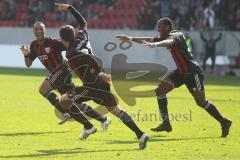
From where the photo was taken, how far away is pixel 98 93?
39.6ft

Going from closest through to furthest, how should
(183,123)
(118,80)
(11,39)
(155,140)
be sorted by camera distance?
(155,140) → (183,123) → (118,80) → (11,39)

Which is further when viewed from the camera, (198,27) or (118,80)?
(198,27)

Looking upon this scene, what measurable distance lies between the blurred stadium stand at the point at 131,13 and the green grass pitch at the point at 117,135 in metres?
13.6

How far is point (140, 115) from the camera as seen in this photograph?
676 inches

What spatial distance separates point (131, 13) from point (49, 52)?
2391 centimetres

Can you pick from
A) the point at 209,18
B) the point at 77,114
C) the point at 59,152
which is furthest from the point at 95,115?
the point at 209,18

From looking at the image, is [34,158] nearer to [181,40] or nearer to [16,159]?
[16,159]

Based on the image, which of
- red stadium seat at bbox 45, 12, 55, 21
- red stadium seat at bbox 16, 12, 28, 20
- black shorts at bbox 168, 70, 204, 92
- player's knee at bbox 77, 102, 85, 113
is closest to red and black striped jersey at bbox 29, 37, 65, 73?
player's knee at bbox 77, 102, 85, 113

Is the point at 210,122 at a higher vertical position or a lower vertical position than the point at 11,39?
higher

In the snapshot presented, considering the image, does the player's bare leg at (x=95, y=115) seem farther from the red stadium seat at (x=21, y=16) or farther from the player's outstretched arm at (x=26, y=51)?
the red stadium seat at (x=21, y=16)

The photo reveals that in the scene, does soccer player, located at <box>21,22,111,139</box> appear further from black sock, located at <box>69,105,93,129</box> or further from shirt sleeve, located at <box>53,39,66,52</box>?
black sock, located at <box>69,105,93,129</box>

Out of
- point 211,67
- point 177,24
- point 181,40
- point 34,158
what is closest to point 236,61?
point 211,67

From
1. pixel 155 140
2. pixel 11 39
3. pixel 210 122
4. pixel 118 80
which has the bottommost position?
pixel 11 39

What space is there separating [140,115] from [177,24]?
18.1 metres
